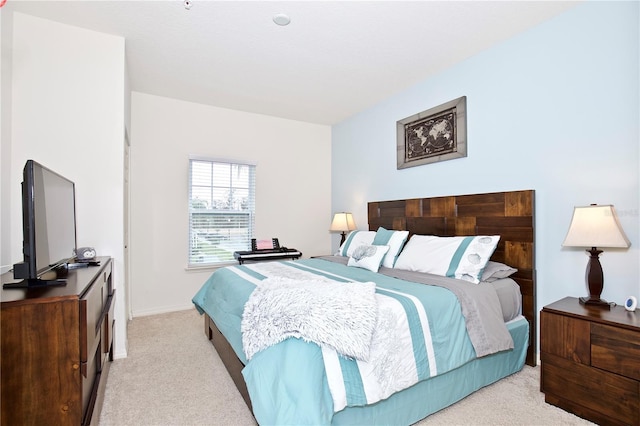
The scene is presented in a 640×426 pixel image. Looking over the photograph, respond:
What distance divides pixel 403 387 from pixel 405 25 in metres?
2.60

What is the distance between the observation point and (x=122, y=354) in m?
2.69

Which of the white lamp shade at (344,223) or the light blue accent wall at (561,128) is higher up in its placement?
the light blue accent wall at (561,128)

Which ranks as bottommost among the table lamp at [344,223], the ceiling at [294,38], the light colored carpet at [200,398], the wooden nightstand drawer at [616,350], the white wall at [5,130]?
the light colored carpet at [200,398]

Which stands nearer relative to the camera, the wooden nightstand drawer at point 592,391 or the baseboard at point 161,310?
the wooden nightstand drawer at point 592,391

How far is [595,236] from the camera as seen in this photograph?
1.99m

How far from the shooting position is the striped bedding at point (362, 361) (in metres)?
1.39

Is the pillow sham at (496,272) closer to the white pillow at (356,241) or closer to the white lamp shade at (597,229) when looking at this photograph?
the white lamp shade at (597,229)

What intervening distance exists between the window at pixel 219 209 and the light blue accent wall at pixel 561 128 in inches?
103

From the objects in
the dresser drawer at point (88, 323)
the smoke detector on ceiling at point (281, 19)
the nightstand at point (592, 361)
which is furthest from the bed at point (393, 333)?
the smoke detector on ceiling at point (281, 19)

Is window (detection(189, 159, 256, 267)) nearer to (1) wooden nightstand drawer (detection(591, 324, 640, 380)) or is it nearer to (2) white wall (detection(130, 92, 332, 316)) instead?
(2) white wall (detection(130, 92, 332, 316))

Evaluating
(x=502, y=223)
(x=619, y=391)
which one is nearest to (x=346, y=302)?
(x=619, y=391)

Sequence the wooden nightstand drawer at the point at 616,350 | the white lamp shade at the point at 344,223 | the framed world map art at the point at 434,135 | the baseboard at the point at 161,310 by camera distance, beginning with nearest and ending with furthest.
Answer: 1. the wooden nightstand drawer at the point at 616,350
2. the framed world map art at the point at 434,135
3. the baseboard at the point at 161,310
4. the white lamp shade at the point at 344,223

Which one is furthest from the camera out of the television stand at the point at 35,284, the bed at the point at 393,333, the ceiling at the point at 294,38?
the ceiling at the point at 294,38

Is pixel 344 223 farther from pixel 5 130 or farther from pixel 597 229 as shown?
pixel 5 130
